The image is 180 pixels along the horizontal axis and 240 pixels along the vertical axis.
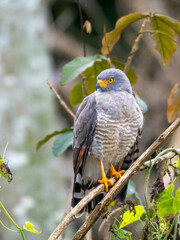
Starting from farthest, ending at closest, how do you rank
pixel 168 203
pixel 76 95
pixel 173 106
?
pixel 76 95, pixel 173 106, pixel 168 203

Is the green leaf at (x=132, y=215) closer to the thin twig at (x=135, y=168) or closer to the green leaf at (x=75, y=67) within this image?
the thin twig at (x=135, y=168)

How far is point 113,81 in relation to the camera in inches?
84.0

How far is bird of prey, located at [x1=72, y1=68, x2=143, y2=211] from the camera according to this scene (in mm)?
2059

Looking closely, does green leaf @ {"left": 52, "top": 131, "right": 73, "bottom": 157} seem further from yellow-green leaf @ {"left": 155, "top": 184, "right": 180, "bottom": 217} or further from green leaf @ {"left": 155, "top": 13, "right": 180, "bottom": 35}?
yellow-green leaf @ {"left": 155, "top": 184, "right": 180, "bottom": 217}

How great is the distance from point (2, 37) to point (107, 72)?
3.61 ft

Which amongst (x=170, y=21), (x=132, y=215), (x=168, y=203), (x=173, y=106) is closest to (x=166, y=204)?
(x=168, y=203)

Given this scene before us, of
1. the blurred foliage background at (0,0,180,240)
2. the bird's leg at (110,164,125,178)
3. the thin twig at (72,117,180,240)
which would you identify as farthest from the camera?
the blurred foliage background at (0,0,180,240)

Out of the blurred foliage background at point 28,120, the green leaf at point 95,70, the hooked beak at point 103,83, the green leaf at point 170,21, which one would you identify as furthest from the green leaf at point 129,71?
the blurred foliage background at point 28,120

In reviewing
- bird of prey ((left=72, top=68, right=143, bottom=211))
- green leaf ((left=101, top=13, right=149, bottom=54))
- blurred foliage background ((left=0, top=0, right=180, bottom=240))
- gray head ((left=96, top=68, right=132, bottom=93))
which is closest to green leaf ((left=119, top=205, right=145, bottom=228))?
bird of prey ((left=72, top=68, right=143, bottom=211))

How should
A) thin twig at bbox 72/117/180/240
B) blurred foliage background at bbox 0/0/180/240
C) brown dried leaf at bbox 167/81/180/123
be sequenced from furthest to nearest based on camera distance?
blurred foliage background at bbox 0/0/180/240 → brown dried leaf at bbox 167/81/180/123 → thin twig at bbox 72/117/180/240

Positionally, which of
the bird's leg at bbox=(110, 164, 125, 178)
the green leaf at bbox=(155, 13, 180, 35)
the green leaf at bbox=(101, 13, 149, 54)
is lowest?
the bird's leg at bbox=(110, 164, 125, 178)

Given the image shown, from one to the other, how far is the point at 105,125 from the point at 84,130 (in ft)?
0.33

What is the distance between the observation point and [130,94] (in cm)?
217

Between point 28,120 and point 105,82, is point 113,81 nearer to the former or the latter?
point 105,82
